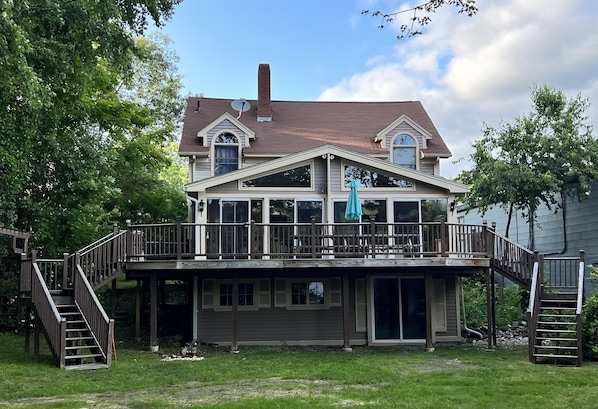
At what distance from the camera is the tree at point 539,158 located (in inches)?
784

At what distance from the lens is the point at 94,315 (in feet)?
39.6

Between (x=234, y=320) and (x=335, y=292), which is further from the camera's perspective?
(x=335, y=292)

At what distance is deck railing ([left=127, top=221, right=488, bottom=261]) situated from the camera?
14.5 meters

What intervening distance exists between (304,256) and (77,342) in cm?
569

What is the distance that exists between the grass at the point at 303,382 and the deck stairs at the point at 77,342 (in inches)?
14.5

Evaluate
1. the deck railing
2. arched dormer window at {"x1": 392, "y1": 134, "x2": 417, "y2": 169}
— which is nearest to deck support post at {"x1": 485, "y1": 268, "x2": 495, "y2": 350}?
the deck railing

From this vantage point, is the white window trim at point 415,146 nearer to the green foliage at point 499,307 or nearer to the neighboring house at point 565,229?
the green foliage at point 499,307

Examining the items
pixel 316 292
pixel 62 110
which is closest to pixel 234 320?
pixel 316 292

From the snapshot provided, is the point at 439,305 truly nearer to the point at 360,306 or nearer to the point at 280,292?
the point at 360,306

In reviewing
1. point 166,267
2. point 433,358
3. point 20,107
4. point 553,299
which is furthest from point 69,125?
point 553,299

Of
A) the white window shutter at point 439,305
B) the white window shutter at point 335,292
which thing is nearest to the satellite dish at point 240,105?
the white window shutter at point 335,292

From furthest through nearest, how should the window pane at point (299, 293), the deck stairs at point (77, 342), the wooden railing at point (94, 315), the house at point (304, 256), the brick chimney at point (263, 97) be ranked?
the brick chimney at point (263, 97) < the window pane at point (299, 293) < the house at point (304, 256) < the wooden railing at point (94, 315) < the deck stairs at point (77, 342)

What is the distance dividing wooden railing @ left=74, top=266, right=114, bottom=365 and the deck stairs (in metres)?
0.07

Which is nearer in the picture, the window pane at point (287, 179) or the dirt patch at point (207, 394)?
the dirt patch at point (207, 394)
